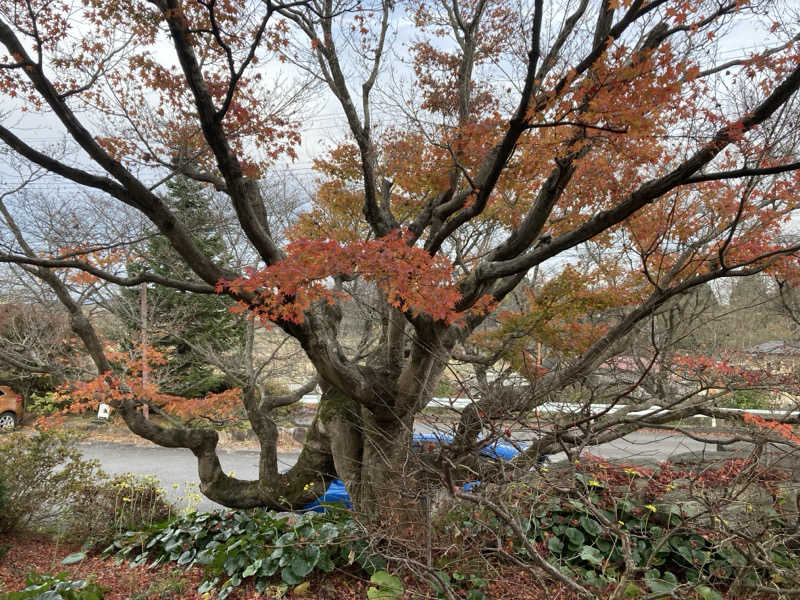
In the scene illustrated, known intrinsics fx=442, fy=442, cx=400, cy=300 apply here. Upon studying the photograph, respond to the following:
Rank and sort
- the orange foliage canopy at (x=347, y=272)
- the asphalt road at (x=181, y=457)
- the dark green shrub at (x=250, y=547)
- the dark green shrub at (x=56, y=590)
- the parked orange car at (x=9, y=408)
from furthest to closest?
the parked orange car at (x=9, y=408)
the asphalt road at (x=181, y=457)
the orange foliage canopy at (x=347, y=272)
the dark green shrub at (x=250, y=547)
the dark green shrub at (x=56, y=590)

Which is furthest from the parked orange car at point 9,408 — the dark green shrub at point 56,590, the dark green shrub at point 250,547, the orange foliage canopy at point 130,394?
the dark green shrub at point 56,590

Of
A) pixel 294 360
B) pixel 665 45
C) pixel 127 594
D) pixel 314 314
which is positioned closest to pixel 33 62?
pixel 314 314

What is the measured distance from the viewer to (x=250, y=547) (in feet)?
14.2

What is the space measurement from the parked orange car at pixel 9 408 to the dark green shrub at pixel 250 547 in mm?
11160

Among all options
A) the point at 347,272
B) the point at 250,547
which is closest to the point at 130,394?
the point at 250,547

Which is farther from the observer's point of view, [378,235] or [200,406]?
[200,406]

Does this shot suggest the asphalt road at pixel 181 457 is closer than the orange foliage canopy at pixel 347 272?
No

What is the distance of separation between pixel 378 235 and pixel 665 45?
372 centimetres

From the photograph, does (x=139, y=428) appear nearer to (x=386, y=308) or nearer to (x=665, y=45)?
(x=386, y=308)

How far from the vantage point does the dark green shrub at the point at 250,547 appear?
3979 millimetres

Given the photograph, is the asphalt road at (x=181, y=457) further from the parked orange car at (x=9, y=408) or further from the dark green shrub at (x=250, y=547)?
the dark green shrub at (x=250, y=547)

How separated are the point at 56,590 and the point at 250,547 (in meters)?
1.52

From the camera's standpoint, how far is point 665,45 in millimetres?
4625

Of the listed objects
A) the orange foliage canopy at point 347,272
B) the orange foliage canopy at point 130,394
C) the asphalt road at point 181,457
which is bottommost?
the asphalt road at point 181,457
